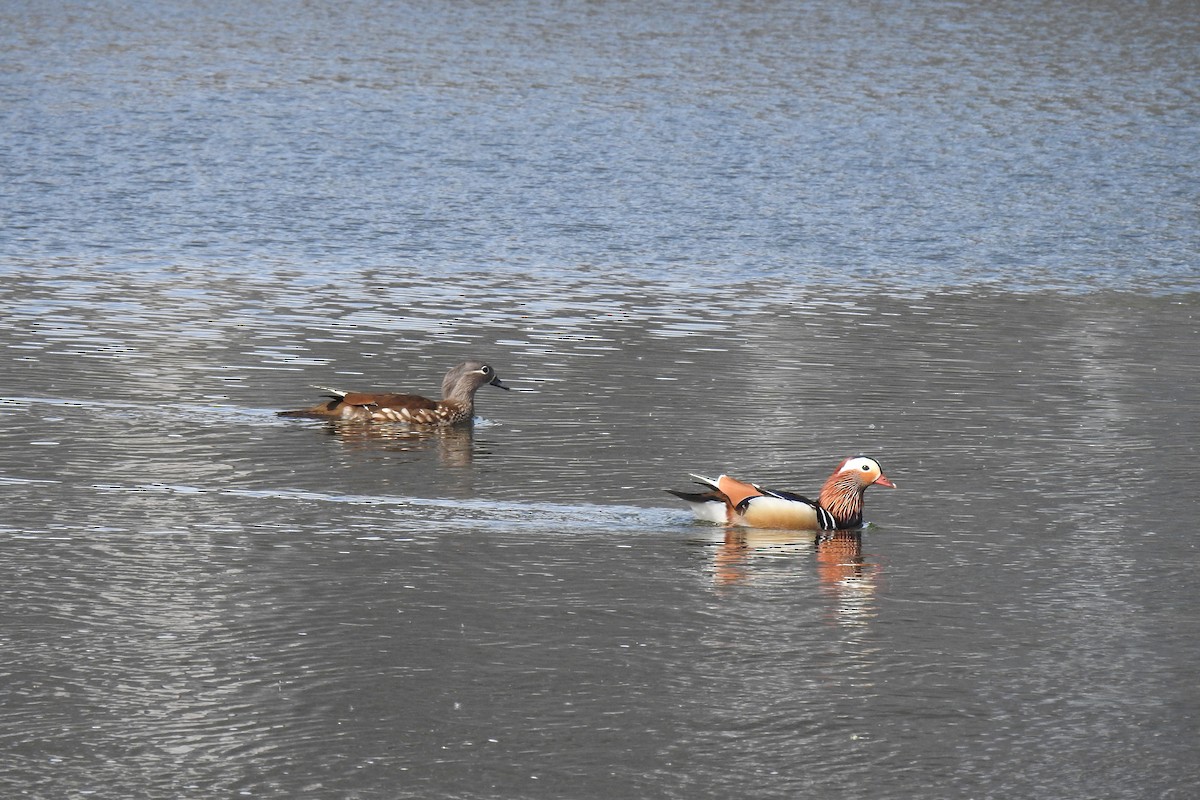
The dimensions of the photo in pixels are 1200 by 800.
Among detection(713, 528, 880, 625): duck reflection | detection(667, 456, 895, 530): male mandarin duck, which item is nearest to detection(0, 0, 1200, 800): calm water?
detection(713, 528, 880, 625): duck reflection

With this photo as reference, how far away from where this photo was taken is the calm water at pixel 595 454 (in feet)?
25.0

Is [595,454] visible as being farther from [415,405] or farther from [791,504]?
[791,504]

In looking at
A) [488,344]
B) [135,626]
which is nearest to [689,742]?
[135,626]

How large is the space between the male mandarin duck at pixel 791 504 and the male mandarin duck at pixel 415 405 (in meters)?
3.59

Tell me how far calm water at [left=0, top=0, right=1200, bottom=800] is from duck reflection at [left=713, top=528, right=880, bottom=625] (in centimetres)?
4

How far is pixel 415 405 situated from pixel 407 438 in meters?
0.35

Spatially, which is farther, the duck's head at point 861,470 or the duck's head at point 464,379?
the duck's head at point 464,379

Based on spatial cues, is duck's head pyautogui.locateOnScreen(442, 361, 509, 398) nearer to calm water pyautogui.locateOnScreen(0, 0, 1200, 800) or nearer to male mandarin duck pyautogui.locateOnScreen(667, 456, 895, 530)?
calm water pyautogui.locateOnScreen(0, 0, 1200, 800)

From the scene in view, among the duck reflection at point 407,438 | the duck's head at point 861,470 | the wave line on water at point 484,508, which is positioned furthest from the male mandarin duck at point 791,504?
the duck reflection at point 407,438

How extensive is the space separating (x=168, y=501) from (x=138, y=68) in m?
32.2

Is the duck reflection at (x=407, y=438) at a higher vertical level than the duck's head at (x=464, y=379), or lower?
lower

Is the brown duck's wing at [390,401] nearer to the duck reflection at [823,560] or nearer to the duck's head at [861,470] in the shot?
the duck reflection at [823,560]

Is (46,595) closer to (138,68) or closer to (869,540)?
(869,540)

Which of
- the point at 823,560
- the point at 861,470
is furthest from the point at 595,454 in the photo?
the point at 823,560
